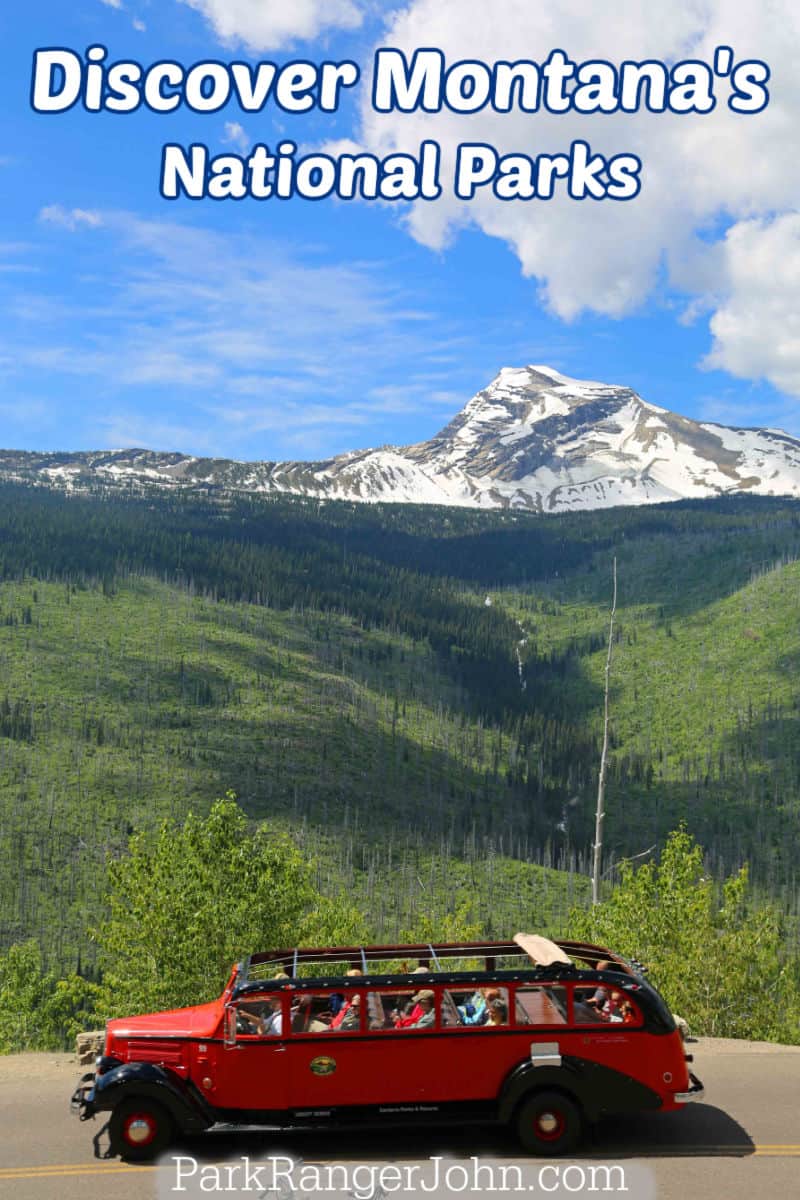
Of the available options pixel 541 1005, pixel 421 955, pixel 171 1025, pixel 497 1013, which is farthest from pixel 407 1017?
pixel 171 1025

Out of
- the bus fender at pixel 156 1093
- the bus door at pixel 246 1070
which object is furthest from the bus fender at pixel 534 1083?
the bus fender at pixel 156 1093

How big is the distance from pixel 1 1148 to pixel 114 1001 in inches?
1459

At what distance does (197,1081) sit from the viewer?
1563cm

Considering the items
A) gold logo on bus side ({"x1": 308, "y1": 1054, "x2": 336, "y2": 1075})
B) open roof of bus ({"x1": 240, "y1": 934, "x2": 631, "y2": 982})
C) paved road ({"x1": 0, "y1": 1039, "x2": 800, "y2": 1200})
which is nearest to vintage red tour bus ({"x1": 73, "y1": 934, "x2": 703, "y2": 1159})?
gold logo on bus side ({"x1": 308, "y1": 1054, "x2": 336, "y2": 1075})

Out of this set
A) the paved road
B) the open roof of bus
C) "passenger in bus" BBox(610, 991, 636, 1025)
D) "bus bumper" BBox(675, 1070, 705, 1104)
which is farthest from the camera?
the open roof of bus

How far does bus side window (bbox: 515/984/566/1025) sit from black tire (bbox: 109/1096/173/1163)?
5.89 metres

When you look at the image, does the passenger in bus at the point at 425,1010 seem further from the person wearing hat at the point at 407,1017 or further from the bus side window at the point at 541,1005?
the bus side window at the point at 541,1005

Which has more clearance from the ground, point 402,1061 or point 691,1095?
point 402,1061

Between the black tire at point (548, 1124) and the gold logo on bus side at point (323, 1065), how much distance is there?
3037 mm

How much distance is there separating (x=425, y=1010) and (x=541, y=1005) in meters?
1.90

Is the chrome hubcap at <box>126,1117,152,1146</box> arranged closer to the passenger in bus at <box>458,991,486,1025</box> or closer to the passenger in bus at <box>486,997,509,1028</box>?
the passenger in bus at <box>458,991,486,1025</box>

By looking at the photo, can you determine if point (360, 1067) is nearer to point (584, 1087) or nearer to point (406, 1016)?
point (406, 1016)

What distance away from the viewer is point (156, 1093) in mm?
15367

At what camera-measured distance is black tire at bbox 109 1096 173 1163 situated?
15367 mm
